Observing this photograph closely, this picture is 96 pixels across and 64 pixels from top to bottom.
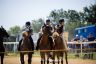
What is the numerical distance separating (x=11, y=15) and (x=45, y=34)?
2.26m

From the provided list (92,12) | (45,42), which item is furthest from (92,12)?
(45,42)

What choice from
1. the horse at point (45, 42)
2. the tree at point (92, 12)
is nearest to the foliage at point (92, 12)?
the tree at point (92, 12)

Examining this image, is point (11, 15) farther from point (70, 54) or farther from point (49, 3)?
point (70, 54)

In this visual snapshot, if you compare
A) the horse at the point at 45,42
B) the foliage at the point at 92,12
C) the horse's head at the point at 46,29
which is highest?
the foliage at the point at 92,12

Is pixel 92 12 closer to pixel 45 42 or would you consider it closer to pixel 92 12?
pixel 92 12

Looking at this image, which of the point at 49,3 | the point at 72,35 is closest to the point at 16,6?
the point at 49,3

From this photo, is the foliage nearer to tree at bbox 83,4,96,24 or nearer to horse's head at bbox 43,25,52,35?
tree at bbox 83,4,96,24

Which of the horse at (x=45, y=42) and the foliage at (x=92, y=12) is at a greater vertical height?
the foliage at (x=92, y=12)

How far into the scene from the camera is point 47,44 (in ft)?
23.1

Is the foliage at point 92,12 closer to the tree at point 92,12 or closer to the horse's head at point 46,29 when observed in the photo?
the tree at point 92,12

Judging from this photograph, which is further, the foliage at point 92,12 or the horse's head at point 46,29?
the foliage at point 92,12

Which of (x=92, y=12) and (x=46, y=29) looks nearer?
(x=46, y=29)

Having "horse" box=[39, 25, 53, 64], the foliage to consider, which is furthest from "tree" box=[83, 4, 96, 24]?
"horse" box=[39, 25, 53, 64]

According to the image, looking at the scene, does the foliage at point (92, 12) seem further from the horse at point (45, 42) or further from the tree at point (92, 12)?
the horse at point (45, 42)
